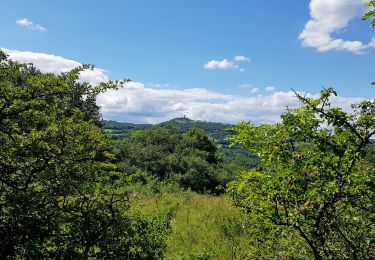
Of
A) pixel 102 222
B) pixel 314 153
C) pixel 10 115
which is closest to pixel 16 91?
pixel 10 115

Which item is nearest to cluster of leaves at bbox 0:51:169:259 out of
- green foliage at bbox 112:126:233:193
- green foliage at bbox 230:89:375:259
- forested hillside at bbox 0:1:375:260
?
forested hillside at bbox 0:1:375:260

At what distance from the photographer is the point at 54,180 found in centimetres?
637

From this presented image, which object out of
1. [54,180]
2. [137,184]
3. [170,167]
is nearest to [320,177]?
[54,180]

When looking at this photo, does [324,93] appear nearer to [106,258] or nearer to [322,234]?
[322,234]

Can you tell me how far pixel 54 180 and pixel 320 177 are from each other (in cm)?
463

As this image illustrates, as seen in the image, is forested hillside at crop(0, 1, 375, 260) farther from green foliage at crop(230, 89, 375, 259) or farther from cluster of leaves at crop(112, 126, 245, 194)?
cluster of leaves at crop(112, 126, 245, 194)

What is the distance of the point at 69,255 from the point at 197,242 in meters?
6.11

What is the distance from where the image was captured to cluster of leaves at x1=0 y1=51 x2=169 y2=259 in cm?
600

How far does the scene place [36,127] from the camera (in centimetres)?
702

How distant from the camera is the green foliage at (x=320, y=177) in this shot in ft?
12.9

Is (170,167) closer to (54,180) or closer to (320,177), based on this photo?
(54,180)

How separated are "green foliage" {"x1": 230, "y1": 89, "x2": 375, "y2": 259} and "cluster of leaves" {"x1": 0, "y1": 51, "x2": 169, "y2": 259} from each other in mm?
3667

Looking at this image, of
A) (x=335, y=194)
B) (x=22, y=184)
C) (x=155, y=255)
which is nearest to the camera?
(x=335, y=194)

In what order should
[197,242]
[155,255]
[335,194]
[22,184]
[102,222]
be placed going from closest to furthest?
[335,194]
[22,184]
[102,222]
[155,255]
[197,242]
